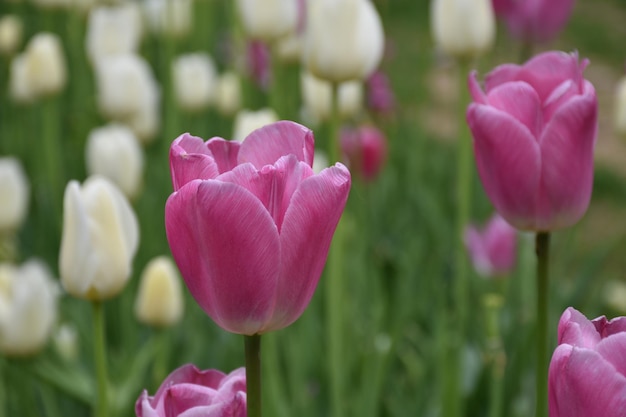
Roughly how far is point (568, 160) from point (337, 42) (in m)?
0.62

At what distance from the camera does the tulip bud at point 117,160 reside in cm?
185

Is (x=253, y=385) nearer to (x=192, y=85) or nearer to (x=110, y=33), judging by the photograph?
(x=110, y=33)

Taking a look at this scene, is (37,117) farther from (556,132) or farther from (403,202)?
(556,132)

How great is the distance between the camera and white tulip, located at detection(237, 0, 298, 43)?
1.61m

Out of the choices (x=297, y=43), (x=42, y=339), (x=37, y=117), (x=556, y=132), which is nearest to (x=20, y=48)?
(x=37, y=117)

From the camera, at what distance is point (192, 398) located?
1.76 feet

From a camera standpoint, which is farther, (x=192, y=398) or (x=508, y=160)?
(x=508, y=160)

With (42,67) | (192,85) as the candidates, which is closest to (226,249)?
(42,67)

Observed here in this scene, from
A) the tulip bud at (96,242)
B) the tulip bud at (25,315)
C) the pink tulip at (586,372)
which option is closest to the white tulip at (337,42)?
the tulip bud at (96,242)

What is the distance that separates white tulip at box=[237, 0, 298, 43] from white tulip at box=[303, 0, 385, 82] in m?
0.28

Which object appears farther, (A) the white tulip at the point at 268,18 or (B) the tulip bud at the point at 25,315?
(A) the white tulip at the point at 268,18

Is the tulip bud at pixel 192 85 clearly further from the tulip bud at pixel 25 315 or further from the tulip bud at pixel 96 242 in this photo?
the tulip bud at pixel 96 242

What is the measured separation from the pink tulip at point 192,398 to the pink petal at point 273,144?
0.12 m

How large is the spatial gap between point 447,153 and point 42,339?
2.58 metres
